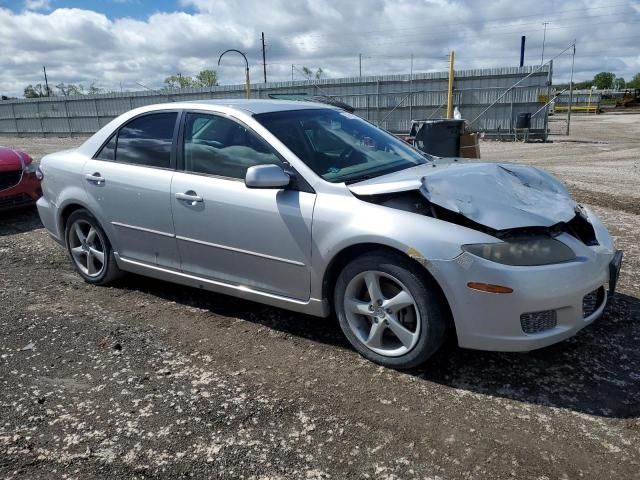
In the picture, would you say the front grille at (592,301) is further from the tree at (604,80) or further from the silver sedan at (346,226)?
the tree at (604,80)

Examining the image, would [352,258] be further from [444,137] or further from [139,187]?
[444,137]

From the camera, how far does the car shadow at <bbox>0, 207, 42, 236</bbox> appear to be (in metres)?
7.17

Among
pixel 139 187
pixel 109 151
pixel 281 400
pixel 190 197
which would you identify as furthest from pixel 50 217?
pixel 281 400

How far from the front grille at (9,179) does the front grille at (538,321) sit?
693 centimetres

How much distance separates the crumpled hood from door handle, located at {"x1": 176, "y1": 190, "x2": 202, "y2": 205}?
1.16m

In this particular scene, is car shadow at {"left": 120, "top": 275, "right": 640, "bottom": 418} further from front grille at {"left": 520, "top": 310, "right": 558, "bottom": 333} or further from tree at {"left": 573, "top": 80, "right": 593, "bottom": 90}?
tree at {"left": 573, "top": 80, "right": 593, "bottom": 90}

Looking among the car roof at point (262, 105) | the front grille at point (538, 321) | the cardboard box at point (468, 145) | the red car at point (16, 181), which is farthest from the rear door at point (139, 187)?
the cardboard box at point (468, 145)

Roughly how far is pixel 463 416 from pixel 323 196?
1481mm

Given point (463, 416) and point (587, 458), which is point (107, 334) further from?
point (587, 458)

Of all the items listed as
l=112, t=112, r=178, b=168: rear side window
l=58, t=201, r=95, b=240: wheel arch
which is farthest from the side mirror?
l=58, t=201, r=95, b=240: wheel arch

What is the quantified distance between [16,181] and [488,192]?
21.6ft

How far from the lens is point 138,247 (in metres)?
4.30

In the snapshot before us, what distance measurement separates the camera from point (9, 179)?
23.8 ft

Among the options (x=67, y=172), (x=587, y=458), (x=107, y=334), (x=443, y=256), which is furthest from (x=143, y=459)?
(x=67, y=172)
